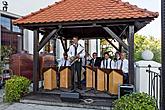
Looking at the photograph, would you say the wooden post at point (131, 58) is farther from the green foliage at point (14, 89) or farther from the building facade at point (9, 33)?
the building facade at point (9, 33)

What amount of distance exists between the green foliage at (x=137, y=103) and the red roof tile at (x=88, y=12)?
2257 millimetres

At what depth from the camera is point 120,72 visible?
700 cm

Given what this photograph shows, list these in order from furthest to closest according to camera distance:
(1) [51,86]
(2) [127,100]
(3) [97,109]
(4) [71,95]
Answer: (1) [51,86]
(4) [71,95]
(3) [97,109]
(2) [127,100]

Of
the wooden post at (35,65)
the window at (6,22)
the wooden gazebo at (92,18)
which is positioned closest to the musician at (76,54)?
the wooden gazebo at (92,18)

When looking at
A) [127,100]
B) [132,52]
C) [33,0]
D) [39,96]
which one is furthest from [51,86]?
[33,0]

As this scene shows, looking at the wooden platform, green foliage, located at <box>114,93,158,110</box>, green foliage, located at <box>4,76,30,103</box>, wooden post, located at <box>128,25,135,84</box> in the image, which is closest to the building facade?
green foliage, located at <box>4,76,30,103</box>

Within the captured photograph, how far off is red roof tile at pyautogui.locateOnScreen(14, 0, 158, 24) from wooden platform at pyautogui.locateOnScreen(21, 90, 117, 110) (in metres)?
2.13

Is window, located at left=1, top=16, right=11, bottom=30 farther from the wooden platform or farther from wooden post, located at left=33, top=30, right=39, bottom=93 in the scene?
the wooden platform

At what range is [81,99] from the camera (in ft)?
22.4

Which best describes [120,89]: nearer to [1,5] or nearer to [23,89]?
[23,89]

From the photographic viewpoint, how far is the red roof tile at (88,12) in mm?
6527

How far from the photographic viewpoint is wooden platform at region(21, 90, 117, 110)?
20.6 ft

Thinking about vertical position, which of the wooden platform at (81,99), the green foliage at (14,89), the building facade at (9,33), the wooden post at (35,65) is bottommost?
the wooden platform at (81,99)

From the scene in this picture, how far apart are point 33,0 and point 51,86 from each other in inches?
246
